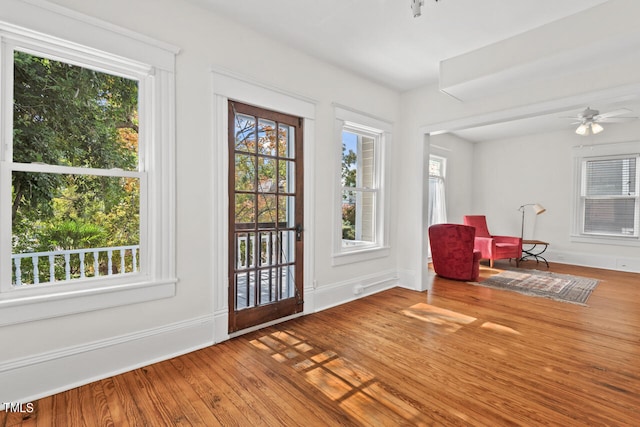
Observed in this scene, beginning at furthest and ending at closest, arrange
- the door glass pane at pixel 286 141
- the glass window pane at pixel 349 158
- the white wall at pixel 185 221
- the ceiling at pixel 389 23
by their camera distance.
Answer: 1. the glass window pane at pixel 349 158
2. the door glass pane at pixel 286 141
3. the ceiling at pixel 389 23
4. the white wall at pixel 185 221

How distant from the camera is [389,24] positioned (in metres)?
2.85

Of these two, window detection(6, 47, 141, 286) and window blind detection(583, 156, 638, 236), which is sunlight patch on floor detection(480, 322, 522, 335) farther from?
window blind detection(583, 156, 638, 236)

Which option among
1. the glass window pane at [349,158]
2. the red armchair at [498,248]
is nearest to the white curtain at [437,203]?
the red armchair at [498,248]

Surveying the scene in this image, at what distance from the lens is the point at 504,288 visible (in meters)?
4.64

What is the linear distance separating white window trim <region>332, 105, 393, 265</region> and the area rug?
187 centimetres

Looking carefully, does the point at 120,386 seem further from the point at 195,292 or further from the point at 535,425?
the point at 535,425

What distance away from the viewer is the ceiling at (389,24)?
257cm

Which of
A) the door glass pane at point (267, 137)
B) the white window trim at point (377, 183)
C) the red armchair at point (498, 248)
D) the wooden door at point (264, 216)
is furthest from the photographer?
the red armchair at point (498, 248)

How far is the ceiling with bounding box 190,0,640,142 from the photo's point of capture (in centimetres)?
257

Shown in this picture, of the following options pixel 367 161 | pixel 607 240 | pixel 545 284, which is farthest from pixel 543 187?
pixel 367 161

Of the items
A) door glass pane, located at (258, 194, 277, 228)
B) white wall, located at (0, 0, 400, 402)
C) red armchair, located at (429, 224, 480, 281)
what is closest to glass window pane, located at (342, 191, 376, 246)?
white wall, located at (0, 0, 400, 402)

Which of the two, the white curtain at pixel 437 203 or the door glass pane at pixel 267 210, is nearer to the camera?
the door glass pane at pixel 267 210

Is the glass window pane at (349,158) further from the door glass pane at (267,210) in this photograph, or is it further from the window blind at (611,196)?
the window blind at (611,196)

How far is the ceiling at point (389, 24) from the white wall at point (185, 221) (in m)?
0.22
